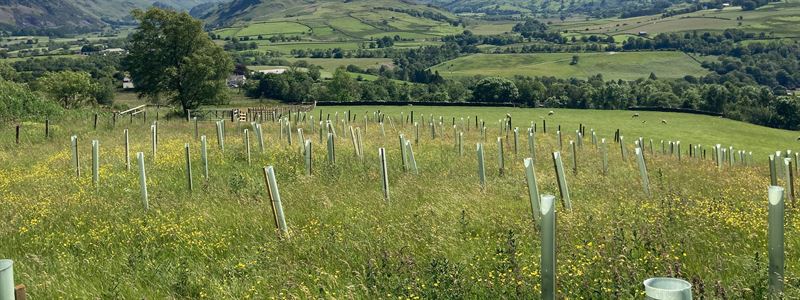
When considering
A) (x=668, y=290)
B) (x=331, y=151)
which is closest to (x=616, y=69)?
(x=331, y=151)

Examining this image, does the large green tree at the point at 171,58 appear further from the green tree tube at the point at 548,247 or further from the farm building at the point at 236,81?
the farm building at the point at 236,81

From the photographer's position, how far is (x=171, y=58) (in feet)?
189

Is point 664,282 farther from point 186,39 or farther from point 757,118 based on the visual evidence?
point 757,118

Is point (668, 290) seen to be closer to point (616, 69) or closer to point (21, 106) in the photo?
point (21, 106)

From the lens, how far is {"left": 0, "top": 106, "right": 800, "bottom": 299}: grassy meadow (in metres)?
7.44

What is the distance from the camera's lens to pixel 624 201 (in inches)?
485

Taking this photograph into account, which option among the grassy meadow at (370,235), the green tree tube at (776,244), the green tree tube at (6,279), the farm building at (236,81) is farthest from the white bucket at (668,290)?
the farm building at (236,81)

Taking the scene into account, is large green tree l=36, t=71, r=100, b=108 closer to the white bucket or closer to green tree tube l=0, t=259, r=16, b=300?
green tree tube l=0, t=259, r=16, b=300

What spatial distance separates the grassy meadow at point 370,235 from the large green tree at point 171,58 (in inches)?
1544

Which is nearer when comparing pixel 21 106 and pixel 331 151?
pixel 331 151

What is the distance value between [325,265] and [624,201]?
699 cm

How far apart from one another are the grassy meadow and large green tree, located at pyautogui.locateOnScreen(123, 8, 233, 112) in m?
39.2

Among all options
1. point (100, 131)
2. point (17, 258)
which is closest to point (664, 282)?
point (17, 258)

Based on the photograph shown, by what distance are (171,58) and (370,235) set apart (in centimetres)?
5375
